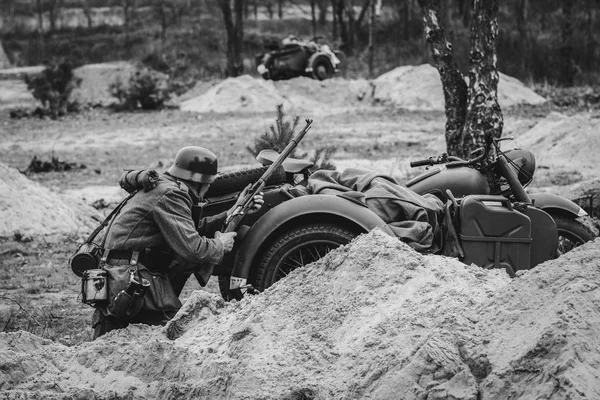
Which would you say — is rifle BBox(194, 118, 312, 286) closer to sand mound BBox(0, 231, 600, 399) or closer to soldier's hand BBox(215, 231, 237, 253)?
soldier's hand BBox(215, 231, 237, 253)

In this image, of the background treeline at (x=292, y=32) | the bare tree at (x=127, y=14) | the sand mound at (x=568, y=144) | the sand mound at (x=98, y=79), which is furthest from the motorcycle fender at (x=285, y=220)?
the bare tree at (x=127, y=14)

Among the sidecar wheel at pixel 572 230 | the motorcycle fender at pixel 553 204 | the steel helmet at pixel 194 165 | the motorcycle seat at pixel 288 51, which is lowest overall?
the motorcycle seat at pixel 288 51

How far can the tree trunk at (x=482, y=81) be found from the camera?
11.8 m

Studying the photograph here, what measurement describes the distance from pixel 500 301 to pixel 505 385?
0.52 m

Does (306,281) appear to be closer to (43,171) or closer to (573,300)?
(573,300)

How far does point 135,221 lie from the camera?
564 cm

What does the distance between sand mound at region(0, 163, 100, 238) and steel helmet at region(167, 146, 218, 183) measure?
4845 millimetres


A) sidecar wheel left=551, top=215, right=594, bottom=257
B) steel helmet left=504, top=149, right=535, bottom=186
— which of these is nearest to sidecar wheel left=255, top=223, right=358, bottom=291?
steel helmet left=504, top=149, right=535, bottom=186

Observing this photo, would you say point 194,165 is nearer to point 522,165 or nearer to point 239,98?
point 522,165

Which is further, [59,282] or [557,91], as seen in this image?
[557,91]

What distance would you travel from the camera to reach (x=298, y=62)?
30.8 metres

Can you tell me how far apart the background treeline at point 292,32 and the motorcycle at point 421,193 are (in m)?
22.0

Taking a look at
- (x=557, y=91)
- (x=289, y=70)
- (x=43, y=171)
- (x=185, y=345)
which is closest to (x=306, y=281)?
(x=185, y=345)

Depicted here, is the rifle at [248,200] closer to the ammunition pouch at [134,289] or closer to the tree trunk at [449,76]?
the ammunition pouch at [134,289]
